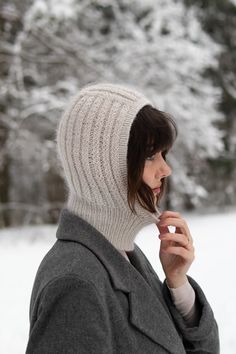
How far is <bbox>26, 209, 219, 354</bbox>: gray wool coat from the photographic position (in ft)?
3.02

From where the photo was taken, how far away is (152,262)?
608 centimetres

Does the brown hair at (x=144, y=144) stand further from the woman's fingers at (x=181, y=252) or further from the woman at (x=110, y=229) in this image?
the woman's fingers at (x=181, y=252)

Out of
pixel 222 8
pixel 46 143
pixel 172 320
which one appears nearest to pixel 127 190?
pixel 172 320

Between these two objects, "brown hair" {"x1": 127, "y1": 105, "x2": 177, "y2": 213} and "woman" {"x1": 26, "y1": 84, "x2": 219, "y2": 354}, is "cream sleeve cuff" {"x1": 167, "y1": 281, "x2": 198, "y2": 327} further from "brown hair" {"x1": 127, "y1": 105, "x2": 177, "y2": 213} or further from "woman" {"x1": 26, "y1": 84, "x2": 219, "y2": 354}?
"brown hair" {"x1": 127, "y1": 105, "x2": 177, "y2": 213}

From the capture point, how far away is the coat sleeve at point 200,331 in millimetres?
1292

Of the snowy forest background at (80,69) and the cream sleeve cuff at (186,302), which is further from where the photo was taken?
the snowy forest background at (80,69)

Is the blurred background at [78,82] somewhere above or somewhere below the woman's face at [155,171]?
above

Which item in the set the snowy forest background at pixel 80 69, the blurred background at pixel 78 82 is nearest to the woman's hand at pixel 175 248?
the blurred background at pixel 78 82

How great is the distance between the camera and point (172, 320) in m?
1.30

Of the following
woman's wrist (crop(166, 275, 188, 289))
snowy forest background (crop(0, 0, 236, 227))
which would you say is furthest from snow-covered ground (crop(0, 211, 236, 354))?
woman's wrist (crop(166, 275, 188, 289))

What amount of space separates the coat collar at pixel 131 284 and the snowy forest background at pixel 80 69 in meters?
6.77

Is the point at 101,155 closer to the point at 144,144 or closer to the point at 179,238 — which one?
the point at 144,144

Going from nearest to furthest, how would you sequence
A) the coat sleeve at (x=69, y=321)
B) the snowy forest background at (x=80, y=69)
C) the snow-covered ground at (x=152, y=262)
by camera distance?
the coat sleeve at (x=69, y=321) < the snow-covered ground at (x=152, y=262) < the snowy forest background at (x=80, y=69)

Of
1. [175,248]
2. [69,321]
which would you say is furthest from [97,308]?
[175,248]
